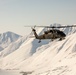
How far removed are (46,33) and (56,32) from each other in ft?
15.5

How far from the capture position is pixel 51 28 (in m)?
71.6

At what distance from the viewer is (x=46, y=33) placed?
73.7 meters

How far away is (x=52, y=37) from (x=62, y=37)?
3.38m

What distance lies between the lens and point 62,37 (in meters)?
68.9

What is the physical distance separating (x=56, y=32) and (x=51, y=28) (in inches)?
99.2

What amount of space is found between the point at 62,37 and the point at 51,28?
504 cm

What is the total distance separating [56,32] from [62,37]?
256 cm

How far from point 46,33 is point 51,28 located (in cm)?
297

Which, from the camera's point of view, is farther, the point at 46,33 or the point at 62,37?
the point at 46,33

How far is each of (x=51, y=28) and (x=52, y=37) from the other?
3.00 metres

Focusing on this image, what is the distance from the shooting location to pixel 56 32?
230 ft
